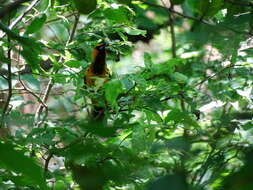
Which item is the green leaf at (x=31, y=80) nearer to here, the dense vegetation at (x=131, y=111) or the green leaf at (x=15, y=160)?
the dense vegetation at (x=131, y=111)

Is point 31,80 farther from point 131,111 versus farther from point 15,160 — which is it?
point 15,160

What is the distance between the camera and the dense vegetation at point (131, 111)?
52cm

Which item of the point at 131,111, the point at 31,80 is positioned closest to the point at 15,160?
the point at 131,111

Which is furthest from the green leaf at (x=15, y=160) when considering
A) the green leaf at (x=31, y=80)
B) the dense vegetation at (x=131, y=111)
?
the green leaf at (x=31, y=80)

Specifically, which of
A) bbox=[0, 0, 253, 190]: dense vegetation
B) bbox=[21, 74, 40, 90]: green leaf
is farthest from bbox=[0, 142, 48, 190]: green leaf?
bbox=[21, 74, 40, 90]: green leaf

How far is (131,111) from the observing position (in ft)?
5.92

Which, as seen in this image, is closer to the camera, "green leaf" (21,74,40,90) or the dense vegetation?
the dense vegetation

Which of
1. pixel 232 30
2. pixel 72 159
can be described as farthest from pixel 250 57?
pixel 72 159

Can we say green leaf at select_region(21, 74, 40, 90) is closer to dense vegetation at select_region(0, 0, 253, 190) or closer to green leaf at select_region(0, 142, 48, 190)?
dense vegetation at select_region(0, 0, 253, 190)

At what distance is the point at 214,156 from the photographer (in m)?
0.78

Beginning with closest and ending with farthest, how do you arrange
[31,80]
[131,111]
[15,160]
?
[15,160]
[131,111]
[31,80]

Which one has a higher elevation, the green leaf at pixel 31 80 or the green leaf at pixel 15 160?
the green leaf at pixel 15 160

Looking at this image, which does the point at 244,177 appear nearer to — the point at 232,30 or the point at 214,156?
the point at 232,30

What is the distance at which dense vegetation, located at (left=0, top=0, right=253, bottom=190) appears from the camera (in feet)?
1.69
